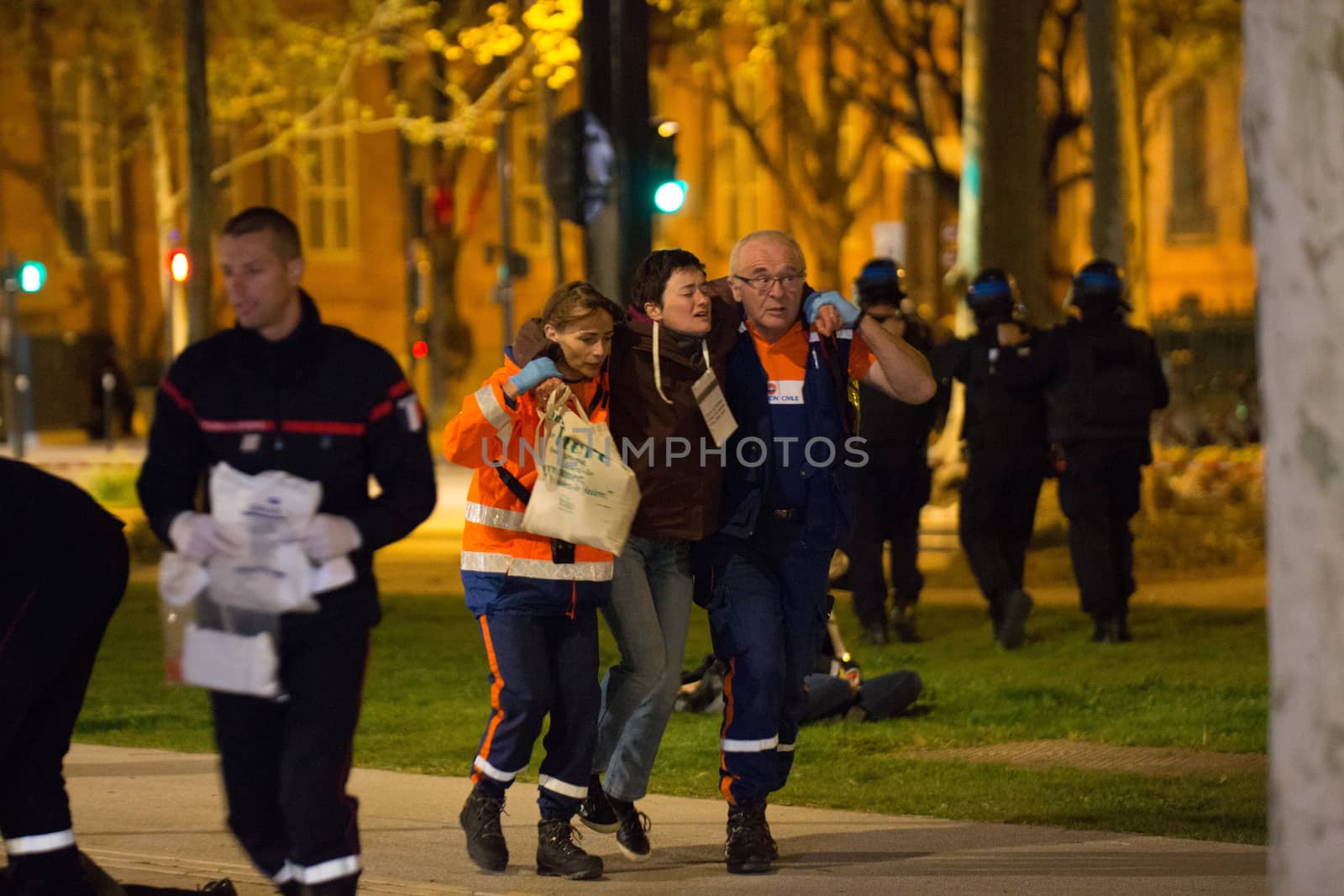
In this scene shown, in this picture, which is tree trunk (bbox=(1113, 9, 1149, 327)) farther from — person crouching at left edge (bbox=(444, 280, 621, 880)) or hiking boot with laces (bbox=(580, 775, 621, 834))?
person crouching at left edge (bbox=(444, 280, 621, 880))

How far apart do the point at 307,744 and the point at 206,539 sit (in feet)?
1.71

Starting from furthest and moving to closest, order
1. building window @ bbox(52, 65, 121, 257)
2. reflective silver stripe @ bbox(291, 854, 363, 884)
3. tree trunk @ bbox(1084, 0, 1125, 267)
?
1. building window @ bbox(52, 65, 121, 257)
2. tree trunk @ bbox(1084, 0, 1125, 267)
3. reflective silver stripe @ bbox(291, 854, 363, 884)

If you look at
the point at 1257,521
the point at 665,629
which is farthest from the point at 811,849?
the point at 1257,521

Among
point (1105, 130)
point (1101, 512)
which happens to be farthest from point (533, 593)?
point (1105, 130)

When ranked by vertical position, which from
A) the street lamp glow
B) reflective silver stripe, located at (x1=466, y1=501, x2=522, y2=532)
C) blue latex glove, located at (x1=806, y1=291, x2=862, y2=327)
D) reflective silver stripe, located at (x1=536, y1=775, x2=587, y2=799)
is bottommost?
reflective silver stripe, located at (x1=536, y1=775, x2=587, y2=799)

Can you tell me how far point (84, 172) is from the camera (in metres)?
43.8

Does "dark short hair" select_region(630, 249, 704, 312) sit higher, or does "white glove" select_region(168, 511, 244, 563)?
"dark short hair" select_region(630, 249, 704, 312)

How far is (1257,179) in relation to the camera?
13.1ft

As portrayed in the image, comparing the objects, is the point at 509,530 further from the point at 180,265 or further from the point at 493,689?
the point at 180,265

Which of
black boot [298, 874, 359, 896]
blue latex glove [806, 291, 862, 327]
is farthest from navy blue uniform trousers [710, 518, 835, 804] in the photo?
Result: black boot [298, 874, 359, 896]

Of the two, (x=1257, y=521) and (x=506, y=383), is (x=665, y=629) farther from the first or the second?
(x=1257, y=521)

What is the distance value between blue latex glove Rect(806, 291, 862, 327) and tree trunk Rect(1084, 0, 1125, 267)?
1215cm

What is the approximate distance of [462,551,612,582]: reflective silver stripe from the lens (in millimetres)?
6281

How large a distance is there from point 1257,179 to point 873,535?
7.61 metres
